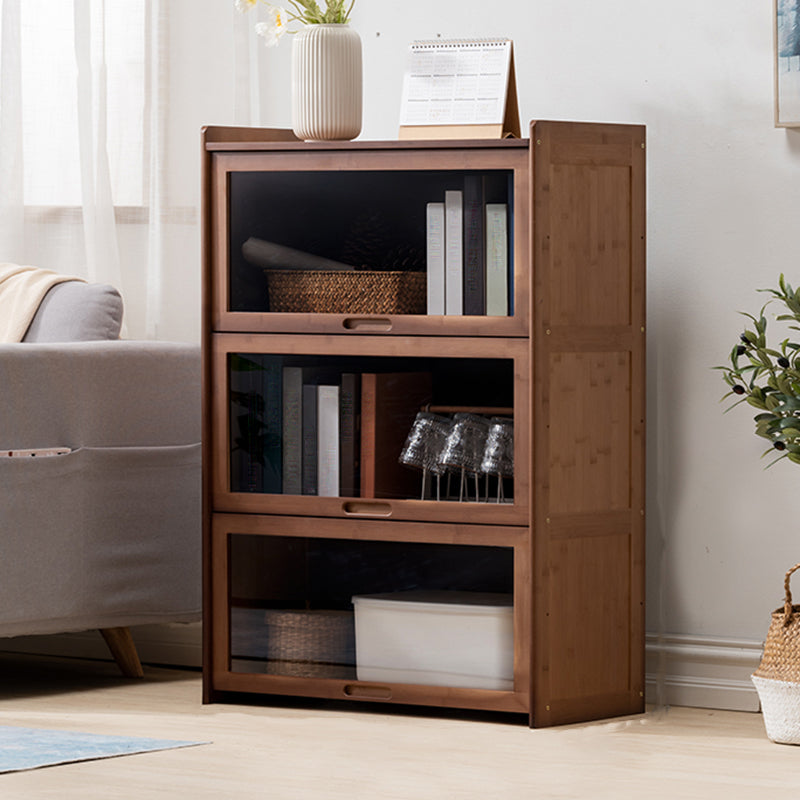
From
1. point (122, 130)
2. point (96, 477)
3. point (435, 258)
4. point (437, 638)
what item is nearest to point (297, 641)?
point (437, 638)

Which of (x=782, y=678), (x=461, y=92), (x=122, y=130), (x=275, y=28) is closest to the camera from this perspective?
(x=782, y=678)

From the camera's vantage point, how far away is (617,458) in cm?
238

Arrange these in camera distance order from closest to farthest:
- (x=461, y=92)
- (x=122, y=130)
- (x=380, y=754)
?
(x=380, y=754) < (x=461, y=92) < (x=122, y=130)

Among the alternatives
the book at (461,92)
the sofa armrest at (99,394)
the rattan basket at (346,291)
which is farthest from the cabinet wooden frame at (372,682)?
the book at (461,92)

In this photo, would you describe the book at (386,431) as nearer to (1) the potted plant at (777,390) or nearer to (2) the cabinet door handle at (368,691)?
(2) the cabinet door handle at (368,691)

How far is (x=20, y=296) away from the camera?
107 inches

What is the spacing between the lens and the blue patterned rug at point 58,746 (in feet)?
6.64

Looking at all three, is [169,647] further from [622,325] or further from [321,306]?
[622,325]

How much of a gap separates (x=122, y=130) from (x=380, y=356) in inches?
39.9

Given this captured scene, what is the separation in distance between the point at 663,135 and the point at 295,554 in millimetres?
1060

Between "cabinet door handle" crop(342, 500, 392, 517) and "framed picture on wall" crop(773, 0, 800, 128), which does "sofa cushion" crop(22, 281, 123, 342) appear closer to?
"cabinet door handle" crop(342, 500, 392, 517)

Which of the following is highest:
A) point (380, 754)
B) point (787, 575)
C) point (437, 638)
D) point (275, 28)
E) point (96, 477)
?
point (275, 28)

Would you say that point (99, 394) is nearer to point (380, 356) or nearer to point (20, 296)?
point (20, 296)

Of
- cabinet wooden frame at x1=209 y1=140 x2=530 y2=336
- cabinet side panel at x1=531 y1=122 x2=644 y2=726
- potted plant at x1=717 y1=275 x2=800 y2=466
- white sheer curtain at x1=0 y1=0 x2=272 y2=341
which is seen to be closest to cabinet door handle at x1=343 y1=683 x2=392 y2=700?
cabinet side panel at x1=531 y1=122 x2=644 y2=726
